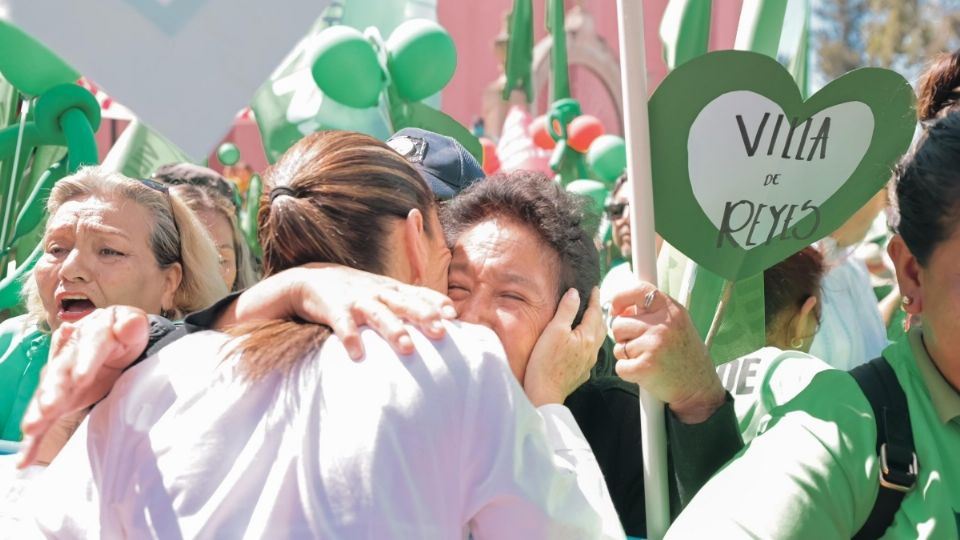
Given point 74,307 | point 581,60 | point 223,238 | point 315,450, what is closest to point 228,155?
point 223,238

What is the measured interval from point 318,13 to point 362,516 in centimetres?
84

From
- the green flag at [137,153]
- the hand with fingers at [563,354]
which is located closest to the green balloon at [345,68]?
the green flag at [137,153]

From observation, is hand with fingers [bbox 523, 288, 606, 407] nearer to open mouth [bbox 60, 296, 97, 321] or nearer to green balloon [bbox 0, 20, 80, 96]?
open mouth [bbox 60, 296, 97, 321]

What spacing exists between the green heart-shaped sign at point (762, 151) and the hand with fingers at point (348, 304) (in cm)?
54

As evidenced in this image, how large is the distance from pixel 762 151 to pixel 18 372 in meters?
1.77

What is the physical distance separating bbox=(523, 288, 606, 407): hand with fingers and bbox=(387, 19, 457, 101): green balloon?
2.44 metres

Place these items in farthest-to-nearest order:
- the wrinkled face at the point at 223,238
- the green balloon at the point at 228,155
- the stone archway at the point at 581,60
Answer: the stone archway at the point at 581,60
the green balloon at the point at 228,155
the wrinkled face at the point at 223,238

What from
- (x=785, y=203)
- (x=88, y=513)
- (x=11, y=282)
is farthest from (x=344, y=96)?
(x=88, y=513)

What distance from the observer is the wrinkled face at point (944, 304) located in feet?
4.75

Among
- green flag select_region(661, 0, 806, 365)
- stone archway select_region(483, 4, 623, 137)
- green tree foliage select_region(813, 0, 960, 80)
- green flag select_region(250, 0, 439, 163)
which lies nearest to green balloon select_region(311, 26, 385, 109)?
green flag select_region(250, 0, 439, 163)

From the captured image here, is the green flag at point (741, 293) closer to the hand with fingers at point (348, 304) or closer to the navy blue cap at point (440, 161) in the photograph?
the navy blue cap at point (440, 161)

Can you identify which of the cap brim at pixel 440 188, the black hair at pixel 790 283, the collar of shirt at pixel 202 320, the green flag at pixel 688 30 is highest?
the green flag at pixel 688 30

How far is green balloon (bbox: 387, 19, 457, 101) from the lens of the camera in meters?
4.18

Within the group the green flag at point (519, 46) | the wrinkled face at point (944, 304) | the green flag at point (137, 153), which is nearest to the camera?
the wrinkled face at point (944, 304)
